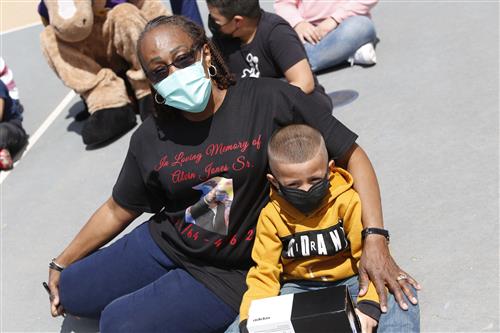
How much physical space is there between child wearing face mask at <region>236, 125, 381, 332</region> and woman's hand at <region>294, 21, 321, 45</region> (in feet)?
8.48

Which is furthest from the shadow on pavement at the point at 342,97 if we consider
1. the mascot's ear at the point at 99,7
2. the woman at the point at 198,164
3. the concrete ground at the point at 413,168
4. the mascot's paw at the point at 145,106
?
the woman at the point at 198,164

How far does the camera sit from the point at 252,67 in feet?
11.8

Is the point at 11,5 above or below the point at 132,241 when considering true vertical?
below

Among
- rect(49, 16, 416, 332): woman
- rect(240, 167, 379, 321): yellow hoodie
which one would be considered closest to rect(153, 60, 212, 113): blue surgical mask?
rect(49, 16, 416, 332): woman

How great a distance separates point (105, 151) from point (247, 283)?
254 cm

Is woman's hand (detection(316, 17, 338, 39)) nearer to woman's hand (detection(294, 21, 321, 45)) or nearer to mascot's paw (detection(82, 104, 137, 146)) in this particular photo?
woman's hand (detection(294, 21, 321, 45))

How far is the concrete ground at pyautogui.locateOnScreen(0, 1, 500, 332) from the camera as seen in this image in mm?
2621

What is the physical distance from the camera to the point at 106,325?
254cm

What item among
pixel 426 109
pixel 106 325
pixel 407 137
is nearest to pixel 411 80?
pixel 426 109

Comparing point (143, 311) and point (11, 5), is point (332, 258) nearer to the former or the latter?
point (143, 311)

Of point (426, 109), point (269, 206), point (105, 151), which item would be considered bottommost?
point (105, 151)

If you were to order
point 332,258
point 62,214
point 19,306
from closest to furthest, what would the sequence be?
point 332,258 < point 19,306 < point 62,214

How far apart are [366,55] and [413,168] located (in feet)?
4.76

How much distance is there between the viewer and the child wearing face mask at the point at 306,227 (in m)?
2.14
